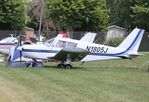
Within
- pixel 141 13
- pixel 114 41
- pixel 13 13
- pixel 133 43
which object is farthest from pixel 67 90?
pixel 141 13

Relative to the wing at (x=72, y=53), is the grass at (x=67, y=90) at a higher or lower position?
higher

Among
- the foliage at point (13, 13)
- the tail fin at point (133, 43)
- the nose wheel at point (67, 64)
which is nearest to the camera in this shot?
the nose wheel at point (67, 64)

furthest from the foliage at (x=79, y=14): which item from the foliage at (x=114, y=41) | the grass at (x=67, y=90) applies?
the grass at (x=67, y=90)

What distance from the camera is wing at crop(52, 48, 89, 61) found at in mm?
26453

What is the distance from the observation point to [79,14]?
57.8 meters

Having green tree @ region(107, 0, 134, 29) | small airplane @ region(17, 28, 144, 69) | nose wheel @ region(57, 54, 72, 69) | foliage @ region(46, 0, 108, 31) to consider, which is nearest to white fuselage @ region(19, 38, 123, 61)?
small airplane @ region(17, 28, 144, 69)

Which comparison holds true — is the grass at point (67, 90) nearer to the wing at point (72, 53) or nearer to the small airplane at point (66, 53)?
the wing at point (72, 53)

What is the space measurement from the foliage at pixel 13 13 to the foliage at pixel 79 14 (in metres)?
3.32

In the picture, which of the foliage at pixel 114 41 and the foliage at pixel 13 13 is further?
the foliage at pixel 13 13

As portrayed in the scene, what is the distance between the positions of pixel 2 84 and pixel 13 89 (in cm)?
149

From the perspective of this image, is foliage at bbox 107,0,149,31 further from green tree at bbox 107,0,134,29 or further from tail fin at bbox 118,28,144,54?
tail fin at bbox 118,28,144,54

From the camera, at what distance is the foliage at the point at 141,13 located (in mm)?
60875

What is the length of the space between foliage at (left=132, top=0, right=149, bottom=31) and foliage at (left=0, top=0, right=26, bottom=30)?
13744 mm

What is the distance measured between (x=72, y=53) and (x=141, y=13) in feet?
119
